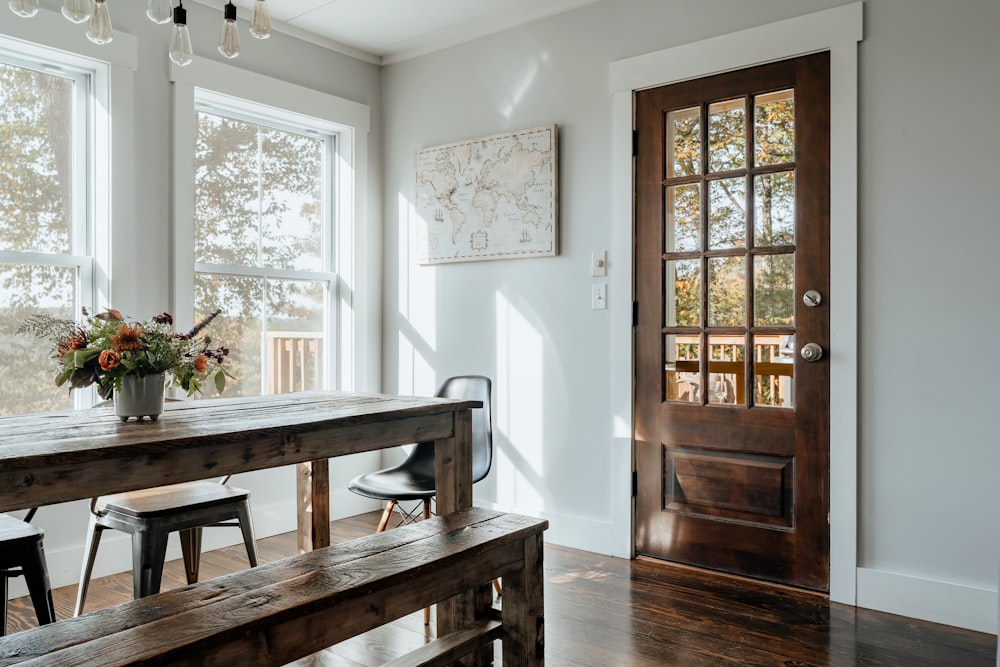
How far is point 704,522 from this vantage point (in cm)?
314

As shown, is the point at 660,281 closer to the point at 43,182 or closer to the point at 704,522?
the point at 704,522

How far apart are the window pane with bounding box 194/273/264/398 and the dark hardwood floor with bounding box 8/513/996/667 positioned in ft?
3.22

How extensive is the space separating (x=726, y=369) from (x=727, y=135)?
3.22ft

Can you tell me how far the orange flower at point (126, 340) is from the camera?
1775 millimetres

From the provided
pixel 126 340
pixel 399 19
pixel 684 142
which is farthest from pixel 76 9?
pixel 684 142

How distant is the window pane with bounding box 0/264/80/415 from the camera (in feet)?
9.75

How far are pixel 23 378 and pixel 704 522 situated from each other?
2.88 m

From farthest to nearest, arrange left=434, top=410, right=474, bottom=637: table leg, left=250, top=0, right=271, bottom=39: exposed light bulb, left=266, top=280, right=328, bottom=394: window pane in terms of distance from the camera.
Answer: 1. left=266, top=280, right=328, bottom=394: window pane
2. left=434, top=410, right=474, bottom=637: table leg
3. left=250, top=0, right=271, bottom=39: exposed light bulb

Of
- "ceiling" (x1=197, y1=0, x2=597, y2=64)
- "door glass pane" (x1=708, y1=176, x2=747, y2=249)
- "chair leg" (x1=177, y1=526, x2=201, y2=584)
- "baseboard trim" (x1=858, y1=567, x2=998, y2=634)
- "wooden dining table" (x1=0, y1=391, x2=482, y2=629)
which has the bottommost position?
"baseboard trim" (x1=858, y1=567, x2=998, y2=634)

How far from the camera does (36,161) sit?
10.0ft

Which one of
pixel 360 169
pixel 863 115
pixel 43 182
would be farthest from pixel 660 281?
pixel 43 182

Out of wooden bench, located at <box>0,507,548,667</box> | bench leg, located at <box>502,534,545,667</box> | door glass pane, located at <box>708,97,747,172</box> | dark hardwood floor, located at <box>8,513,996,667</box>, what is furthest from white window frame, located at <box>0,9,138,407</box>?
door glass pane, located at <box>708,97,747,172</box>

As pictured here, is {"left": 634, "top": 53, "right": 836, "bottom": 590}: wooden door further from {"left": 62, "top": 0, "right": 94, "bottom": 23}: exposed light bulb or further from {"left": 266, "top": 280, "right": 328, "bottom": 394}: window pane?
{"left": 62, "top": 0, "right": 94, "bottom": 23}: exposed light bulb

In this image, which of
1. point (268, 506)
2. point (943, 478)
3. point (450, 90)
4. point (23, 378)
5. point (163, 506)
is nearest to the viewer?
point (163, 506)
